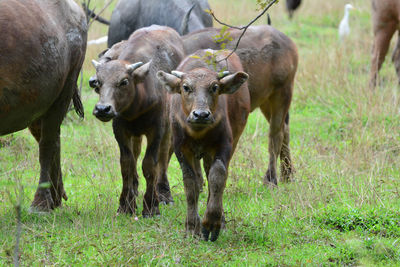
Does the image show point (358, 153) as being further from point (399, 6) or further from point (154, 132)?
point (399, 6)

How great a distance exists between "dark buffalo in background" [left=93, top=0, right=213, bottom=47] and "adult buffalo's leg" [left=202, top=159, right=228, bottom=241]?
15.2 feet

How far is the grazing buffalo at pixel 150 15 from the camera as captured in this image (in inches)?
387

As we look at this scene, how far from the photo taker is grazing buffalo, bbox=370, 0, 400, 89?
1122cm

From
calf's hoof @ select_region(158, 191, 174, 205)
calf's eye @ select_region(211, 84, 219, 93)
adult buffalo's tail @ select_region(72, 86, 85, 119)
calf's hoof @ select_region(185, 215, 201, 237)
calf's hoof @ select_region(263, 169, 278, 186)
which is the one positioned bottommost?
calf's hoof @ select_region(263, 169, 278, 186)

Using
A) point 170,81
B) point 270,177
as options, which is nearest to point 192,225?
point 170,81

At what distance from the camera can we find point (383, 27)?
1151 centimetres

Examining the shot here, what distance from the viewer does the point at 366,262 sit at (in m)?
4.84

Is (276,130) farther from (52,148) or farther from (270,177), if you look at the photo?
(52,148)

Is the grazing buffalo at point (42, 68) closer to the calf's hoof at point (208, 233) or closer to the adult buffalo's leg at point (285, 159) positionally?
the calf's hoof at point (208, 233)

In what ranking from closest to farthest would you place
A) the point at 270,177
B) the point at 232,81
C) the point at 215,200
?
the point at 215,200 < the point at 232,81 < the point at 270,177

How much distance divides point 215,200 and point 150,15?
5.29 meters

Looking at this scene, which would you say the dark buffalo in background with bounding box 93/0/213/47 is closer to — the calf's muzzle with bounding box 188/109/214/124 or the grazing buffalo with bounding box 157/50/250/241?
the grazing buffalo with bounding box 157/50/250/241

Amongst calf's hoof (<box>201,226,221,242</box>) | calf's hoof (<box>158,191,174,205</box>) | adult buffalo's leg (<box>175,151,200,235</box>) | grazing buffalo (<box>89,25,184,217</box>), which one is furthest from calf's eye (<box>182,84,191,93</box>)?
calf's hoof (<box>158,191,174,205</box>)

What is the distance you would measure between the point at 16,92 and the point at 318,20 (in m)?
15.0
